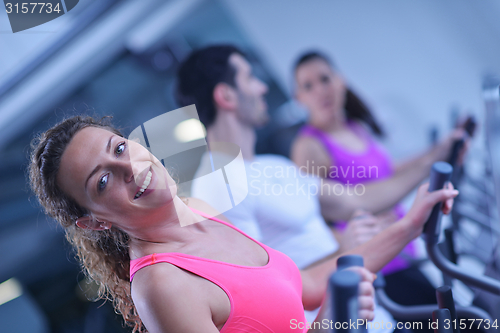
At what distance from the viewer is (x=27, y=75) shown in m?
0.96

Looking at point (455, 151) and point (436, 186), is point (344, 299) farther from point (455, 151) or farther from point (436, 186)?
point (455, 151)

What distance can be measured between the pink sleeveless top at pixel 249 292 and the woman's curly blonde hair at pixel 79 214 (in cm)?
12

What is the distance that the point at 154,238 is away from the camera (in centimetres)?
64

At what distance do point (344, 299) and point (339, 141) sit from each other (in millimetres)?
1031

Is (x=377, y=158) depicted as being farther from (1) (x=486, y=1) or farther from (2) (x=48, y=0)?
(2) (x=48, y=0)

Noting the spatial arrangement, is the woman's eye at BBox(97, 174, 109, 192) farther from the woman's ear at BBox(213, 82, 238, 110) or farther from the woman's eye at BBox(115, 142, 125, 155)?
the woman's ear at BBox(213, 82, 238, 110)

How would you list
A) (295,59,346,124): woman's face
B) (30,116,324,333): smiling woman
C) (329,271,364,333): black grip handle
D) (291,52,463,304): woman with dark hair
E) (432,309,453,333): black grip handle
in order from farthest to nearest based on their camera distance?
(295,59,346,124): woman's face, (291,52,463,304): woman with dark hair, (432,309,453,333): black grip handle, (30,116,324,333): smiling woman, (329,271,364,333): black grip handle

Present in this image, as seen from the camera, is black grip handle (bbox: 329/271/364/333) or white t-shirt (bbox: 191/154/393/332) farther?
white t-shirt (bbox: 191/154/393/332)

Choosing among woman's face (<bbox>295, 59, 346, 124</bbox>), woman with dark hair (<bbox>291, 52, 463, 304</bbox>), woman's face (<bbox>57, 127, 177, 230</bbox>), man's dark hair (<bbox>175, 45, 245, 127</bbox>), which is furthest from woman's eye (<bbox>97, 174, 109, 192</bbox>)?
woman's face (<bbox>295, 59, 346, 124</bbox>)

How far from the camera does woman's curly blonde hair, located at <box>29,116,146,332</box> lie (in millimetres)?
609

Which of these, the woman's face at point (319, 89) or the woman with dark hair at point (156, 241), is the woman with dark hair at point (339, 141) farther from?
the woman with dark hair at point (156, 241)

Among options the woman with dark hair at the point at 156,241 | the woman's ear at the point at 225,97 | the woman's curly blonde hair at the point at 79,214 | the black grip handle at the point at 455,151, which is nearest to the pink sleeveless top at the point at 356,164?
the black grip handle at the point at 455,151

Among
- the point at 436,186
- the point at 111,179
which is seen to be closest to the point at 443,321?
the point at 436,186

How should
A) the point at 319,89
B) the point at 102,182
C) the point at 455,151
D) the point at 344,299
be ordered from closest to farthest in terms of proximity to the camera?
the point at 344,299, the point at 102,182, the point at 455,151, the point at 319,89
